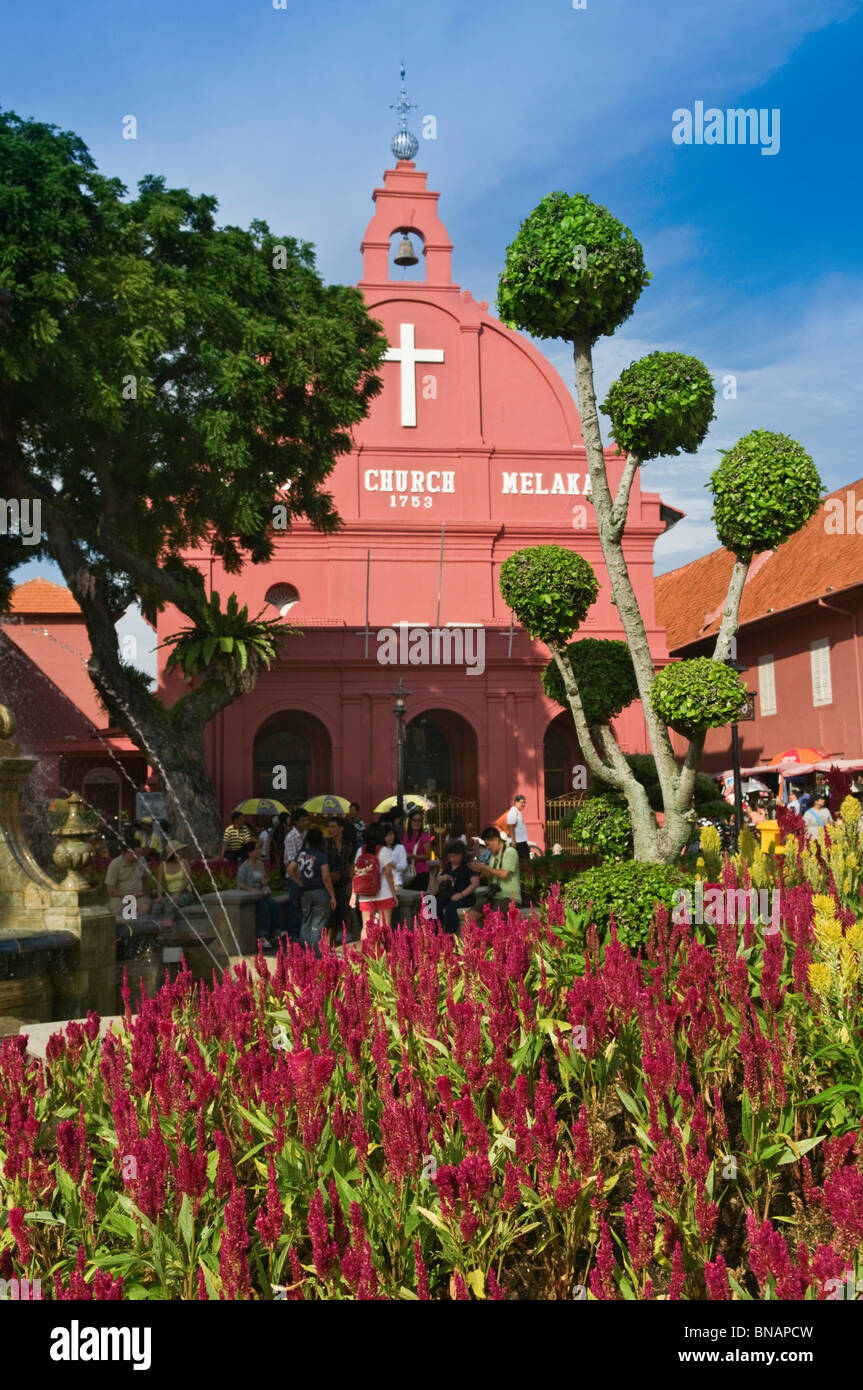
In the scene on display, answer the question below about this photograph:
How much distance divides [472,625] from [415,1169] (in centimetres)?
2411

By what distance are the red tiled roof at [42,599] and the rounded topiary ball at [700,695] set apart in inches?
→ 1060

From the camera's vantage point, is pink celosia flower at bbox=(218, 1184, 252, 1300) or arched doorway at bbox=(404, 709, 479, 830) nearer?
pink celosia flower at bbox=(218, 1184, 252, 1300)

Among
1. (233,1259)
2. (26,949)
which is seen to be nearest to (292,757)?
(26,949)

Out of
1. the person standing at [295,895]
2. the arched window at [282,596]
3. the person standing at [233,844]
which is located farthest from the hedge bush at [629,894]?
the arched window at [282,596]

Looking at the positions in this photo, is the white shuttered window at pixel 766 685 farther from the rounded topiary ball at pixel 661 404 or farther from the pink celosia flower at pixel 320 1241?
the pink celosia flower at pixel 320 1241

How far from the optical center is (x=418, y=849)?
15.4 metres

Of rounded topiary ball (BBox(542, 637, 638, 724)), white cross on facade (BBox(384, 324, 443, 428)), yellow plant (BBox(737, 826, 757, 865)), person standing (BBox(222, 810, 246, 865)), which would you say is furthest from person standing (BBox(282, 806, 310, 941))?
white cross on facade (BBox(384, 324, 443, 428))

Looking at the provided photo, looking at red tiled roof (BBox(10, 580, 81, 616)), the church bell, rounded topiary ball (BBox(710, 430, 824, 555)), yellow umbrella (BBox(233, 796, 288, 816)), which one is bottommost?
yellow umbrella (BBox(233, 796, 288, 816))

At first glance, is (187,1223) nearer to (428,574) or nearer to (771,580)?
(428,574)

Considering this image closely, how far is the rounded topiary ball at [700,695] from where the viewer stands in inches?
287

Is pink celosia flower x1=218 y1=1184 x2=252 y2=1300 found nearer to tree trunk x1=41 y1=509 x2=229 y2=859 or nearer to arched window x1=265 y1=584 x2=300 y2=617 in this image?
tree trunk x1=41 y1=509 x2=229 y2=859

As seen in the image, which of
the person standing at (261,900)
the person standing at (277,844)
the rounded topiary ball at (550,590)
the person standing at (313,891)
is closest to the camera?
the rounded topiary ball at (550,590)

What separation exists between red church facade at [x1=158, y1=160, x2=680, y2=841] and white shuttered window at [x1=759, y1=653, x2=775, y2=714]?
319 centimetres

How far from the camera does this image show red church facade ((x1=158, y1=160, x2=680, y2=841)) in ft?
85.7
